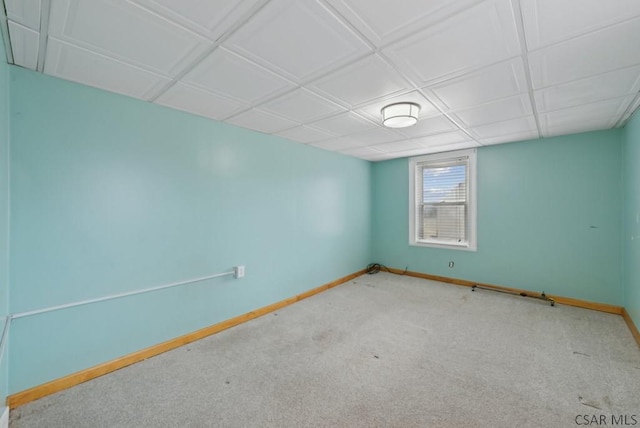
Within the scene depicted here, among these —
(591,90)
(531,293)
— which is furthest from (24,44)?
(531,293)

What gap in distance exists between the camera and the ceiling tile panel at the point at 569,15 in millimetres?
1263

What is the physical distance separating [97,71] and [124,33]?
635 mm

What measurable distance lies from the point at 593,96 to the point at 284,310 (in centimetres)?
386

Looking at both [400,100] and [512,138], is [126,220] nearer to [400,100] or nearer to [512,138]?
[400,100]

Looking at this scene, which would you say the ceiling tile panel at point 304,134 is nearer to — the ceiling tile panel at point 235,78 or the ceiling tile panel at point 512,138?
the ceiling tile panel at point 235,78

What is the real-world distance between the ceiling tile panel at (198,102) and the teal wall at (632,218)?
13.1 feet

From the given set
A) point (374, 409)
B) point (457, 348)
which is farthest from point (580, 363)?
point (374, 409)

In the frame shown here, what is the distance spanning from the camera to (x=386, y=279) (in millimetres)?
4812

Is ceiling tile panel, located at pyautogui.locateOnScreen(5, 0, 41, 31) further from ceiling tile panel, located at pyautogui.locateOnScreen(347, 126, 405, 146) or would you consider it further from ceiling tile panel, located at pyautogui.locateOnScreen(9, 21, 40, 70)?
ceiling tile panel, located at pyautogui.locateOnScreen(347, 126, 405, 146)

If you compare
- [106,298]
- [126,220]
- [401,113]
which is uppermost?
[401,113]

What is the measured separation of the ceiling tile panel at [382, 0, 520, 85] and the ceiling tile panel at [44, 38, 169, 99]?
1.77m

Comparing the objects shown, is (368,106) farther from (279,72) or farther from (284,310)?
(284,310)

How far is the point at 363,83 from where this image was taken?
80.5 inches

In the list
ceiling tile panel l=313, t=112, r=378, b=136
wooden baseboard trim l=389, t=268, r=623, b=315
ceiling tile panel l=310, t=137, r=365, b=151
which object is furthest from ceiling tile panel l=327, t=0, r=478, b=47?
wooden baseboard trim l=389, t=268, r=623, b=315
